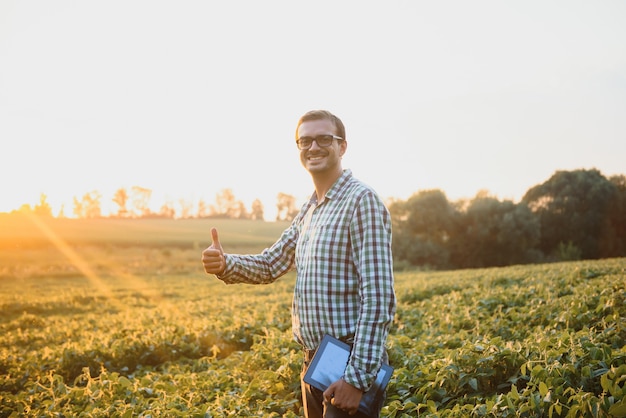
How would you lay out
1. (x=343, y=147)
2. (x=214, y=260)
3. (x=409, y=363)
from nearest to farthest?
(x=343, y=147) → (x=214, y=260) → (x=409, y=363)

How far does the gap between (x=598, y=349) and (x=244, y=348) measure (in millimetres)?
5721

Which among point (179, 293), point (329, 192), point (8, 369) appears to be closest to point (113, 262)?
point (179, 293)

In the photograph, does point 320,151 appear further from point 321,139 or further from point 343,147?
point 343,147

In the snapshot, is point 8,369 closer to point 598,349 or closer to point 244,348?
point 244,348

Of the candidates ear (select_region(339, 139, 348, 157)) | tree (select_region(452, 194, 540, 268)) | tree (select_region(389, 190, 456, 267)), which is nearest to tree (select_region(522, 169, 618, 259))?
tree (select_region(452, 194, 540, 268))

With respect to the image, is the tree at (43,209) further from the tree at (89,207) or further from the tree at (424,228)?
the tree at (424,228)

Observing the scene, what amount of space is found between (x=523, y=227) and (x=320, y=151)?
46.3 meters

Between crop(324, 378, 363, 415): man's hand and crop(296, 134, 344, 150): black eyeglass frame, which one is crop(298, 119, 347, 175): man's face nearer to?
crop(296, 134, 344, 150): black eyeglass frame

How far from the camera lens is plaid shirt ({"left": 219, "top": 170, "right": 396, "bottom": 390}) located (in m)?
2.49

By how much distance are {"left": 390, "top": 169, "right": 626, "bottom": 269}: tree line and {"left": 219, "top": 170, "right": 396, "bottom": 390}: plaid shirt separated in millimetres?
43676

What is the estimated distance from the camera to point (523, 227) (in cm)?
4478

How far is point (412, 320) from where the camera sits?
28.2 ft

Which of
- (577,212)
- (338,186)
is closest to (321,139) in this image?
(338,186)

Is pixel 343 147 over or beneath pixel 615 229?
over
